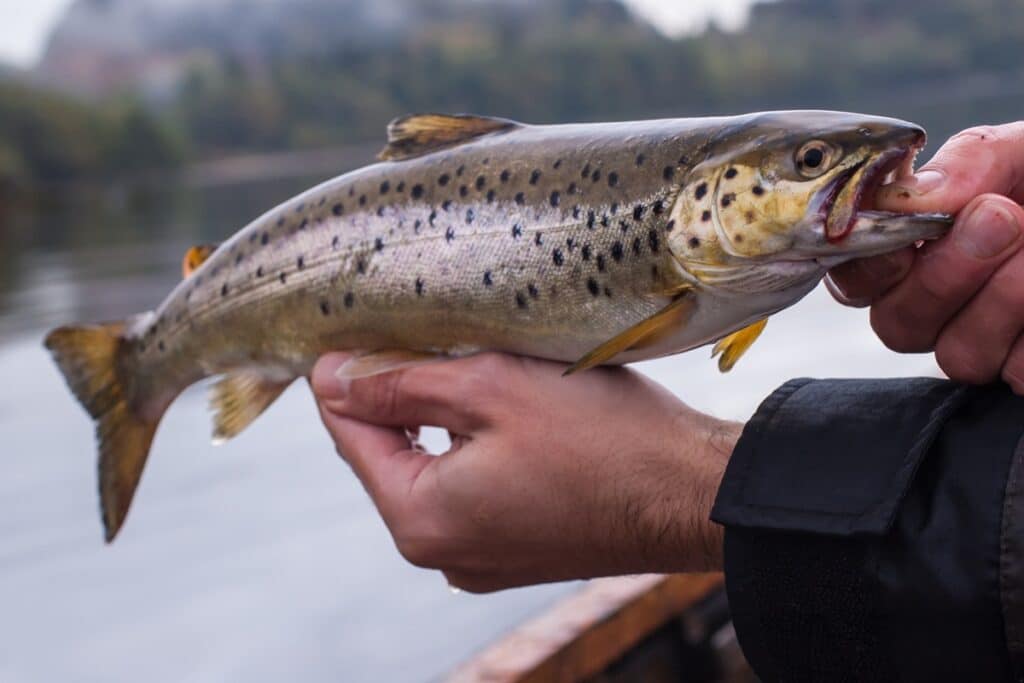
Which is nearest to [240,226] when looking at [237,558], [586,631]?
[237,558]

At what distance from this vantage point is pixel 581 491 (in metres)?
2.27

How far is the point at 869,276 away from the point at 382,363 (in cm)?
106

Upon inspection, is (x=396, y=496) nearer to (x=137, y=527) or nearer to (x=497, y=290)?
(x=497, y=290)

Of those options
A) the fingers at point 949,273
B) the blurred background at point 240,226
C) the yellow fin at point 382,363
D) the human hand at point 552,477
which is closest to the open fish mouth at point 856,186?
the fingers at point 949,273

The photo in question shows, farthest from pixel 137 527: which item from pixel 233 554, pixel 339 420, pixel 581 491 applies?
pixel 581 491

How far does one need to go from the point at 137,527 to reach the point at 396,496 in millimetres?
6781

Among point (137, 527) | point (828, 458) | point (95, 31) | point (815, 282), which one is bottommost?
point (95, 31)

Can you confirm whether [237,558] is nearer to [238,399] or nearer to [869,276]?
[238,399]

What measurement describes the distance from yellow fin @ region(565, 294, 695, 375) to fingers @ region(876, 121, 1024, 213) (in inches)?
15.9

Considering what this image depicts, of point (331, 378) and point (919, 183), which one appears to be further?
point (331, 378)

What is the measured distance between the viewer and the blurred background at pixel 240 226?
6777mm

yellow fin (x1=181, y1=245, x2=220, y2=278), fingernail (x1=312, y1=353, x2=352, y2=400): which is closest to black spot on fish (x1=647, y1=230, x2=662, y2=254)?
fingernail (x1=312, y1=353, x2=352, y2=400)

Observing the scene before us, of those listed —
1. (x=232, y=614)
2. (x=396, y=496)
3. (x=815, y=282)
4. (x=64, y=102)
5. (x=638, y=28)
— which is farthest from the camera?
(x=638, y=28)

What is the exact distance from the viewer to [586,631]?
3697mm
